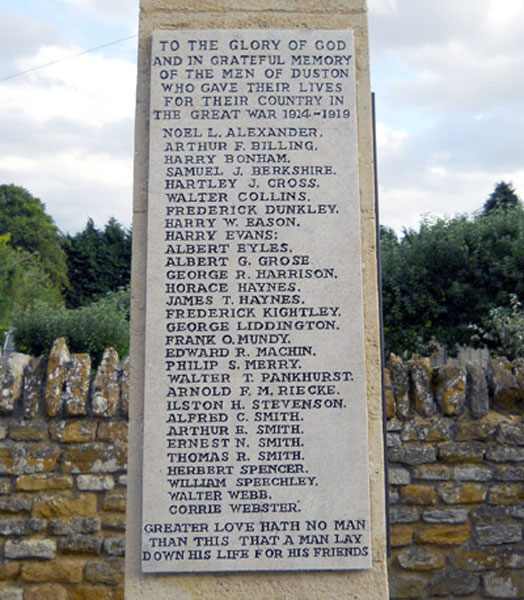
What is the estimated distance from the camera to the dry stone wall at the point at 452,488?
183 inches

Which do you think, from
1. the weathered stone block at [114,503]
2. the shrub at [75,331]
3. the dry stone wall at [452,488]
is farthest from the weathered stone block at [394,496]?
the shrub at [75,331]

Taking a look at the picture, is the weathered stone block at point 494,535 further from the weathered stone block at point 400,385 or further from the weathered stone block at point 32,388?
the weathered stone block at point 32,388

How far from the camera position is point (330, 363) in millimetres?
2957

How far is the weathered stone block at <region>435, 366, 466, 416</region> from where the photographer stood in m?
4.75

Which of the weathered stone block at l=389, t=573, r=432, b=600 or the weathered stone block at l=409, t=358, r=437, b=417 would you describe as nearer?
the weathered stone block at l=389, t=573, r=432, b=600

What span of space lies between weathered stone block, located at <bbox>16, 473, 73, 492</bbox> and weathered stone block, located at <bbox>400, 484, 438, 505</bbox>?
7.41ft

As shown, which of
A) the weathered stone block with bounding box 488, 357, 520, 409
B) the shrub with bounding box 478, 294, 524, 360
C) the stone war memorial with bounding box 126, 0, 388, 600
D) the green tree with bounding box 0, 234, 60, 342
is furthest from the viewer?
the green tree with bounding box 0, 234, 60, 342

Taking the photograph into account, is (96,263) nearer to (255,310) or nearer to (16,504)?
(16,504)

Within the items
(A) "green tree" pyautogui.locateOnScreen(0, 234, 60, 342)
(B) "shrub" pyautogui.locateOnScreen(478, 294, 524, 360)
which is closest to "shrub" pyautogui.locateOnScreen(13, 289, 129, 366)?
(A) "green tree" pyautogui.locateOnScreen(0, 234, 60, 342)

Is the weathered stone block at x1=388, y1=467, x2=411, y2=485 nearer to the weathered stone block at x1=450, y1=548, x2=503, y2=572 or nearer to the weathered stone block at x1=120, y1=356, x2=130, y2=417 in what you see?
the weathered stone block at x1=450, y1=548, x2=503, y2=572

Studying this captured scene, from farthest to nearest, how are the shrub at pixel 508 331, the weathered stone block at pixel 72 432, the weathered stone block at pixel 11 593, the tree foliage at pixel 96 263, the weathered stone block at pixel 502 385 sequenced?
the tree foliage at pixel 96 263
the shrub at pixel 508 331
the weathered stone block at pixel 502 385
the weathered stone block at pixel 72 432
the weathered stone block at pixel 11 593

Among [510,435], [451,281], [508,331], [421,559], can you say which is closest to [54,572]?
[421,559]

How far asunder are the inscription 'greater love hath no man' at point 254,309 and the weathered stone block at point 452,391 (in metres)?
2.01

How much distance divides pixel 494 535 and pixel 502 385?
3.31 ft
